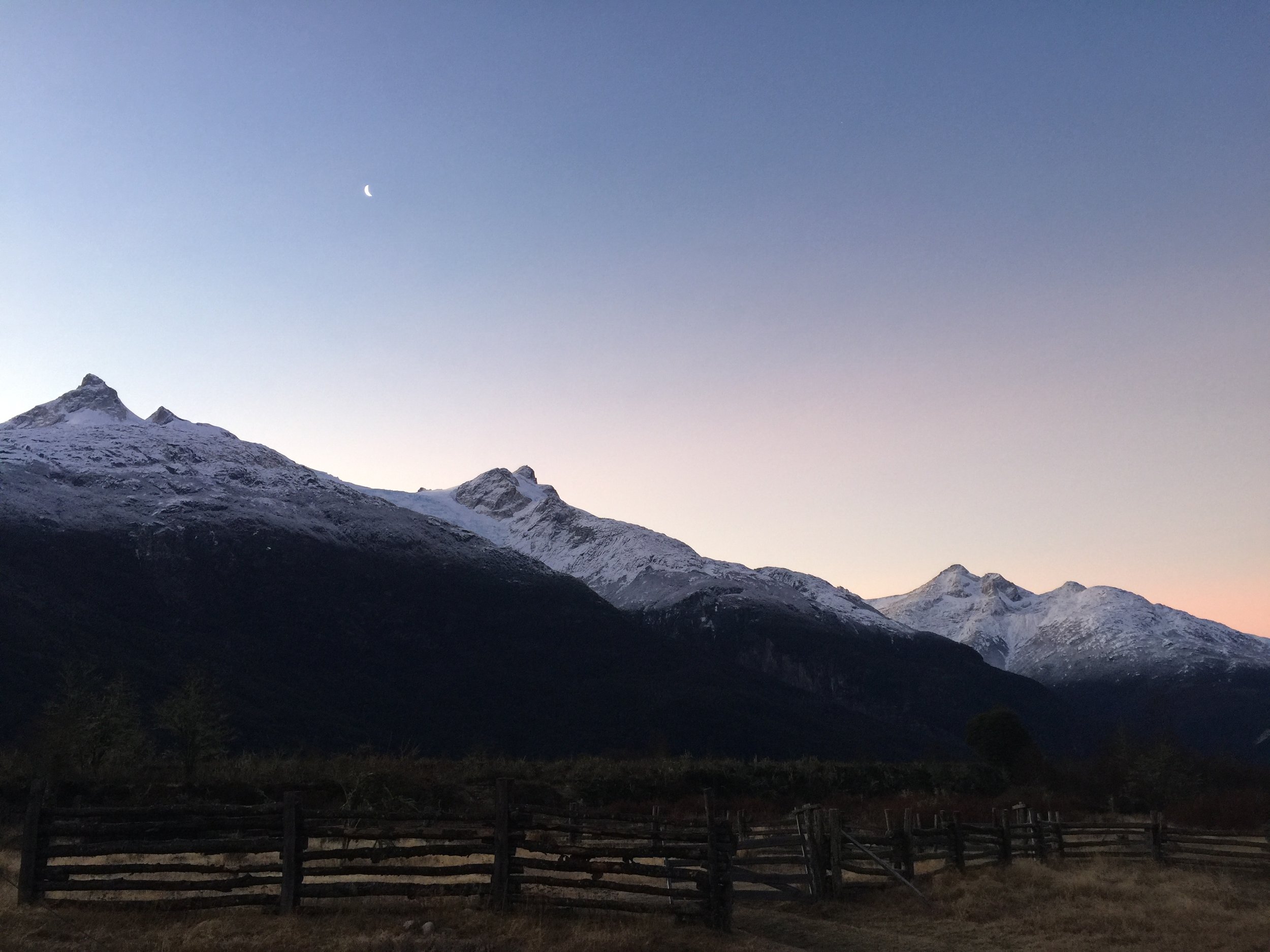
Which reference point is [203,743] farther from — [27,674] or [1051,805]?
[1051,805]

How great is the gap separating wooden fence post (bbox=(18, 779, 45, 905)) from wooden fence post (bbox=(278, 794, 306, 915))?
424 cm

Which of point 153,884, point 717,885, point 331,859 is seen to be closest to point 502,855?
point 331,859

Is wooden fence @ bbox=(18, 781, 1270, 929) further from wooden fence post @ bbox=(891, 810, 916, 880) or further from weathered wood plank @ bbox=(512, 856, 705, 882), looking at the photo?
wooden fence post @ bbox=(891, 810, 916, 880)

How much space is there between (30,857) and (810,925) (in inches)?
612

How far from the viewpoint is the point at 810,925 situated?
20859mm

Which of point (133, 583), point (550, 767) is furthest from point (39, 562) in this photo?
point (550, 767)

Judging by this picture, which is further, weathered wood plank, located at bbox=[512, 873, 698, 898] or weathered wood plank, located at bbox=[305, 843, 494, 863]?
weathered wood plank, located at bbox=[512, 873, 698, 898]

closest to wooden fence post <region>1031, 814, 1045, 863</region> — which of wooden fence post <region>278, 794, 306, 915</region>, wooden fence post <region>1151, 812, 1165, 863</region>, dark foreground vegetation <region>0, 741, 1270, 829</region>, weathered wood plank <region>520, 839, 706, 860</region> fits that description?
wooden fence post <region>1151, 812, 1165, 863</region>

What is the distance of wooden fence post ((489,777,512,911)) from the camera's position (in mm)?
17484

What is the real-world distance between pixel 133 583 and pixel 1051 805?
132 metres

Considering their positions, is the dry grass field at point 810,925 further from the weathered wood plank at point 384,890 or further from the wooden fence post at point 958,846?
the wooden fence post at point 958,846

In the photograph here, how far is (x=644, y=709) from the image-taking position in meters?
143

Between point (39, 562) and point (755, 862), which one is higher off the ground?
point (39, 562)

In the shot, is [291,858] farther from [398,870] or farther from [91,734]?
[91,734]
